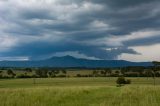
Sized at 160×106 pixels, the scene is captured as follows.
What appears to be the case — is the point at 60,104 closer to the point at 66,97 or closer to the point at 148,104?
the point at 66,97

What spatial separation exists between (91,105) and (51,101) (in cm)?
350

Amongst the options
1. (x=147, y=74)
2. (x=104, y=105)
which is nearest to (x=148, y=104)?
(x=104, y=105)

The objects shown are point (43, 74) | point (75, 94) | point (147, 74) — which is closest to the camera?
point (75, 94)

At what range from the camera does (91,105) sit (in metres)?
19.8

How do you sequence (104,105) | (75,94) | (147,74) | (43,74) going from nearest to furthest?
(104,105) < (75,94) < (147,74) < (43,74)

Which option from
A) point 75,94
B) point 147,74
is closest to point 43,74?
point 147,74

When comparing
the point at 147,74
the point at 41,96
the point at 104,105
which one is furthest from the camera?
the point at 147,74

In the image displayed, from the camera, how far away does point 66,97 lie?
24609 millimetres

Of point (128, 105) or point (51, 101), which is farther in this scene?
point (51, 101)

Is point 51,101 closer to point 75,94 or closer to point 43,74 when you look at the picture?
point 75,94

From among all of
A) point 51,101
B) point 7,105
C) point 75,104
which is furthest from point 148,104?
point 7,105

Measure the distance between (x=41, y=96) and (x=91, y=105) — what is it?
5.93 metres

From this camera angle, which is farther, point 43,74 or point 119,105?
point 43,74

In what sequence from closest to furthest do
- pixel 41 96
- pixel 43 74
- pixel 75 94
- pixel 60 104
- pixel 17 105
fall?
pixel 17 105 < pixel 60 104 < pixel 41 96 < pixel 75 94 < pixel 43 74
